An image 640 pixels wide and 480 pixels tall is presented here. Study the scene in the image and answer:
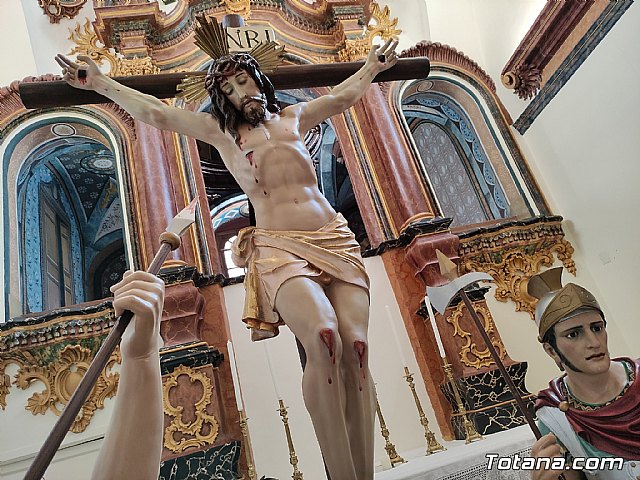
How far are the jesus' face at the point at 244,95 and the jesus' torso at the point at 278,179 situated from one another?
54 millimetres

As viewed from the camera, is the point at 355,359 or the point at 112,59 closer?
the point at 355,359

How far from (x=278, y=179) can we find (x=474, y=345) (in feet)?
8.85

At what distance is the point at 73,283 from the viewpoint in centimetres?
726

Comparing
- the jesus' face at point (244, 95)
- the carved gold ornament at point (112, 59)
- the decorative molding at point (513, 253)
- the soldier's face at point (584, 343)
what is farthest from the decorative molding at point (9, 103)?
the soldier's face at point (584, 343)

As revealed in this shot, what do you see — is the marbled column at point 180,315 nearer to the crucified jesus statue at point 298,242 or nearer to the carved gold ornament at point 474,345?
the crucified jesus statue at point 298,242

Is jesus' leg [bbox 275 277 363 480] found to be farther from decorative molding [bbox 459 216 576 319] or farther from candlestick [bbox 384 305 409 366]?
decorative molding [bbox 459 216 576 319]

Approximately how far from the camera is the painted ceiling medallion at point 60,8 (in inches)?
238

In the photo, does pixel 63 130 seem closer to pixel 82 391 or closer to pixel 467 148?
pixel 467 148

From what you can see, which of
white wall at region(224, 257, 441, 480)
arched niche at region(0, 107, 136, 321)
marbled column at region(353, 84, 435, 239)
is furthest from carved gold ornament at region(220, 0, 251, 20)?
white wall at region(224, 257, 441, 480)

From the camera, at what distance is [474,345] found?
13.3 feet

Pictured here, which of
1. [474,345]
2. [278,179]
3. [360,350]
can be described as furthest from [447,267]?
[474,345]

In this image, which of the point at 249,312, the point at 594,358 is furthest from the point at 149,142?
the point at 594,358

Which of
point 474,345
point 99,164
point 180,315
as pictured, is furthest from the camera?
point 99,164

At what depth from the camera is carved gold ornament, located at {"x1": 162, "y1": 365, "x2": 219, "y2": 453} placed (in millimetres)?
3479
